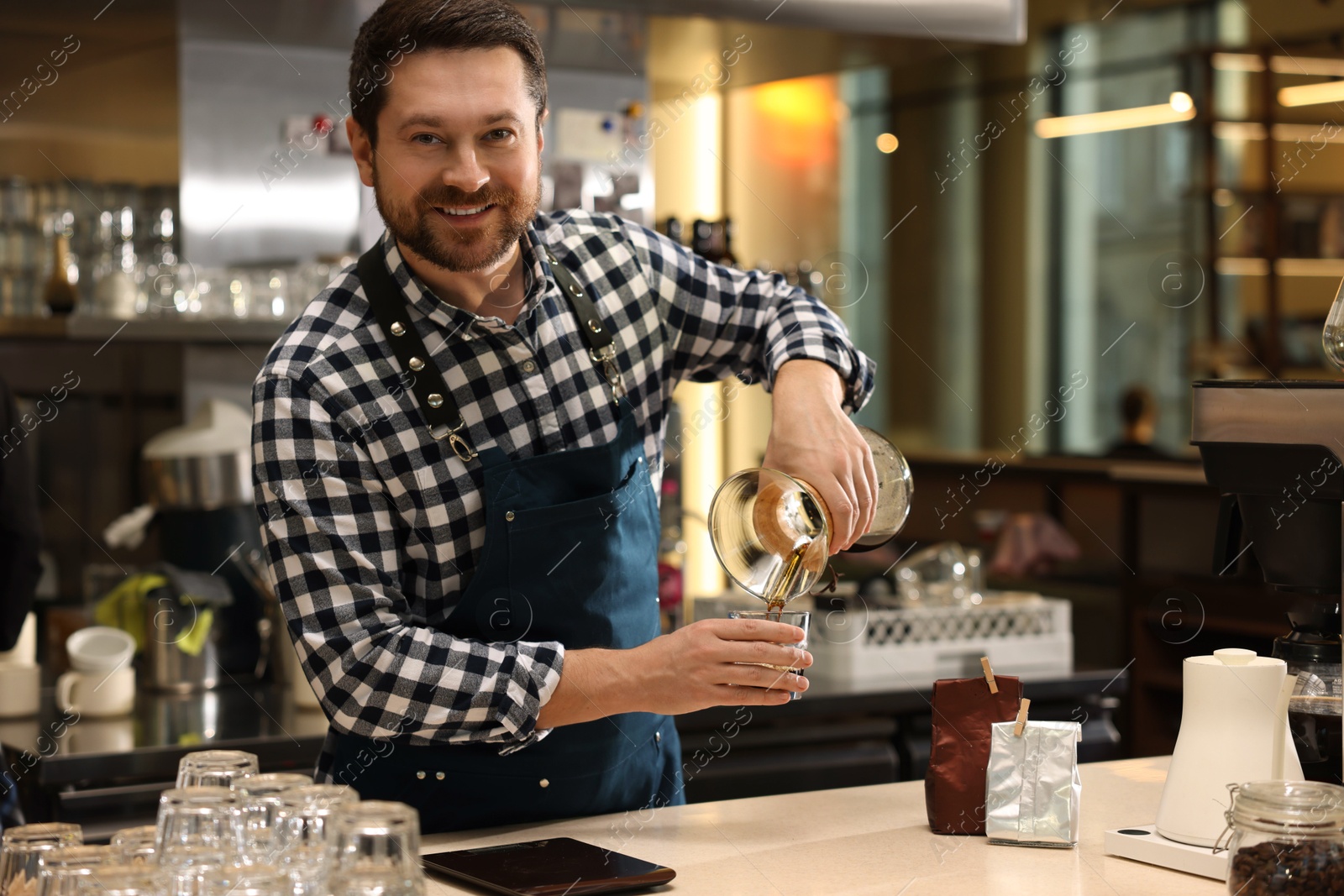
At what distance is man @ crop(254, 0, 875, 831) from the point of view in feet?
4.94

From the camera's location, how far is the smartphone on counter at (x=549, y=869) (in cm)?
131

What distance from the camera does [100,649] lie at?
271cm

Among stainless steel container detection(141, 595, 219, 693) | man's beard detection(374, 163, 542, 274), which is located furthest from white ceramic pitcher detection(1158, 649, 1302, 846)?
stainless steel container detection(141, 595, 219, 693)

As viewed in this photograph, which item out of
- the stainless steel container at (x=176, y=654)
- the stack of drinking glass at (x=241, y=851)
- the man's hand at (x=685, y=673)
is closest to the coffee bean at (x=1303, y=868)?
the man's hand at (x=685, y=673)

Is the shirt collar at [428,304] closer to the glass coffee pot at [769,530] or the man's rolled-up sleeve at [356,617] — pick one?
the man's rolled-up sleeve at [356,617]

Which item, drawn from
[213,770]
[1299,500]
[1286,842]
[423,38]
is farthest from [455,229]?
[1286,842]

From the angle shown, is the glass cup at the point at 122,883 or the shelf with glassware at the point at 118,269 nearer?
the glass cup at the point at 122,883

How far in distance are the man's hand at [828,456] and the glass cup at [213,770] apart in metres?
0.60

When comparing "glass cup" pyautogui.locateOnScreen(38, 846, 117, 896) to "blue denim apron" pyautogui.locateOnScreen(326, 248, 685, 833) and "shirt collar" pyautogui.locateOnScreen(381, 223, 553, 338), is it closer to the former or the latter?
"blue denim apron" pyautogui.locateOnScreen(326, 248, 685, 833)

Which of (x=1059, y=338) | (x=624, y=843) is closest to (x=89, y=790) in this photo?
(x=624, y=843)

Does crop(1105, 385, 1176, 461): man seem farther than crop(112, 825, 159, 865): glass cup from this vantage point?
Yes

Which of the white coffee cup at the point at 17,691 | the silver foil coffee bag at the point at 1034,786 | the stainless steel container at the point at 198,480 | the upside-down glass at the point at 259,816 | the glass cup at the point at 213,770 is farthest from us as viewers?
the stainless steel container at the point at 198,480

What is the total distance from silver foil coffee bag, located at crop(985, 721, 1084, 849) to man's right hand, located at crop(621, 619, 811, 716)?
0.76 feet

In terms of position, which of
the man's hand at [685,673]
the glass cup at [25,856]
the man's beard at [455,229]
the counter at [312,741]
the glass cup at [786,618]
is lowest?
the counter at [312,741]
